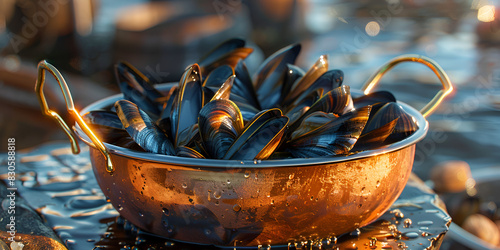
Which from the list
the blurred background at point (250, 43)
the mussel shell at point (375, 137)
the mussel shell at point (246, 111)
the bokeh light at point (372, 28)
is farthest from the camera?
the bokeh light at point (372, 28)

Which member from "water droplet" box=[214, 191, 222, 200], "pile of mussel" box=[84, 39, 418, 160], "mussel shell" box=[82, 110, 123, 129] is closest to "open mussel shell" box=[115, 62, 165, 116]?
"pile of mussel" box=[84, 39, 418, 160]

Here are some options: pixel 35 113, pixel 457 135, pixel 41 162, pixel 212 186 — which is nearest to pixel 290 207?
pixel 212 186

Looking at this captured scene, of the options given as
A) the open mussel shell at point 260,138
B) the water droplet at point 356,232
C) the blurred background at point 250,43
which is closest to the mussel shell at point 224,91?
the open mussel shell at point 260,138

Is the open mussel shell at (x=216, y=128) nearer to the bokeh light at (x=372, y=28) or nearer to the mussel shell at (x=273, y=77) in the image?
the mussel shell at (x=273, y=77)

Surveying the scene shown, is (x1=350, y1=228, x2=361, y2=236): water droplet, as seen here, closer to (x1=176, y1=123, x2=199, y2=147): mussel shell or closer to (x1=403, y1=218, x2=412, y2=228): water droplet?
(x1=403, y1=218, x2=412, y2=228): water droplet

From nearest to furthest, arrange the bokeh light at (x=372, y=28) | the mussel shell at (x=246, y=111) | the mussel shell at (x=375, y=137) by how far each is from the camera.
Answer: the mussel shell at (x=375, y=137)
the mussel shell at (x=246, y=111)
the bokeh light at (x=372, y=28)

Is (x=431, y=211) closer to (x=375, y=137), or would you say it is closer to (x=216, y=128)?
(x=375, y=137)
